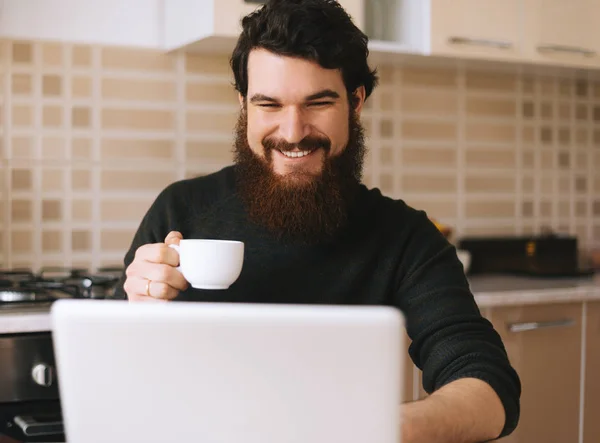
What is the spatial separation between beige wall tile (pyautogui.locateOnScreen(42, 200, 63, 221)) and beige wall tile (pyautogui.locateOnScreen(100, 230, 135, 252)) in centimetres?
13

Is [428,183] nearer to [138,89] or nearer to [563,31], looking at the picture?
[563,31]

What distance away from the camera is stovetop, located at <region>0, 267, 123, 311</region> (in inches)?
75.0

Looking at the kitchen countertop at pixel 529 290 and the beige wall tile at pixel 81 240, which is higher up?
the beige wall tile at pixel 81 240

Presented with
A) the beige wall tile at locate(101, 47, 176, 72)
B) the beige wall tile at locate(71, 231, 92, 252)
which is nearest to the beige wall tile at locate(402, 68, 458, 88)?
the beige wall tile at locate(101, 47, 176, 72)

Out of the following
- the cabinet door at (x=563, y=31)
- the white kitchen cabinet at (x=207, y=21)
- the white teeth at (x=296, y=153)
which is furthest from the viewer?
the cabinet door at (x=563, y=31)

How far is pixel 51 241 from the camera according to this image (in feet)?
7.86

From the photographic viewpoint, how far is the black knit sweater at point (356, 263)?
4.74 ft

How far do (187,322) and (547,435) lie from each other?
203cm

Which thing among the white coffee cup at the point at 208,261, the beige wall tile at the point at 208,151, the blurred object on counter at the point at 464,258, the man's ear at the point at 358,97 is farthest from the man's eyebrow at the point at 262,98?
the blurred object on counter at the point at 464,258

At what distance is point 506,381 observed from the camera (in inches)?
49.1

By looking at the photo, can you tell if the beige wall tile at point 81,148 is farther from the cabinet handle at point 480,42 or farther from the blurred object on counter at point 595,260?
the blurred object on counter at point 595,260

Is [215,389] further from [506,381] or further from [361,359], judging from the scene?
[506,381]

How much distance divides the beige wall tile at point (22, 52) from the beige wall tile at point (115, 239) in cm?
52

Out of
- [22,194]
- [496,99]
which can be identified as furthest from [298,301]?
[496,99]
